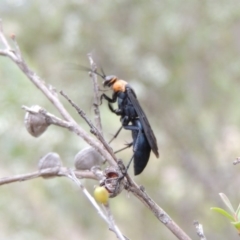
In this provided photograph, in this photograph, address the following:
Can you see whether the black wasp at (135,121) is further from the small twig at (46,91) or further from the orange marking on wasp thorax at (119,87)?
the small twig at (46,91)

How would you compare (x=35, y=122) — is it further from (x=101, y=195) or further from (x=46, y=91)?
(x=101, y=195)

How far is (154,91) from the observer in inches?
186

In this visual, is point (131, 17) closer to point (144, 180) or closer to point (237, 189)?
point (144, 180)

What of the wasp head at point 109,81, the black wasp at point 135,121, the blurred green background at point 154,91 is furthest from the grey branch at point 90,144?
the blurred green background at point 154,91

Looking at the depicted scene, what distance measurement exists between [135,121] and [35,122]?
0.68 m

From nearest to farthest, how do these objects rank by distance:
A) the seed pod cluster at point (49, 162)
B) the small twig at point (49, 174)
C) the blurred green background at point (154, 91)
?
the small twig at point (49, 174), the seed pod cluster at point (49, 162), the blurred green background at point (154, 91)

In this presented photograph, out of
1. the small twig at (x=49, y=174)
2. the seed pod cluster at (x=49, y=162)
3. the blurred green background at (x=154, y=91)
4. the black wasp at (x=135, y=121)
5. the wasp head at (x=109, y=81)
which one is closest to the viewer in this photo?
the small twig at (x=49, y=174)

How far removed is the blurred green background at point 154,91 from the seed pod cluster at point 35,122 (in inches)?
84.2

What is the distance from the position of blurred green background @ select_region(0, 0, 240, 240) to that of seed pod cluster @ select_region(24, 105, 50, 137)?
214 centimetres

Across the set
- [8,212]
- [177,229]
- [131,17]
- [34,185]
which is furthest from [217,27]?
[177,229]

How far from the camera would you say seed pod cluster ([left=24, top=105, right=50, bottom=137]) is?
57.1 inches

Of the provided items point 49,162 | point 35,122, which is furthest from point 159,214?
point 35,122

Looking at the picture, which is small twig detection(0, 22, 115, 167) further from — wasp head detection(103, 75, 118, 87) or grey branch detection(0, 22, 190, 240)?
wasp head detection(103, 75, 118, 87)

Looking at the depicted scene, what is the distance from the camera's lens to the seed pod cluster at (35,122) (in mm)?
1450
